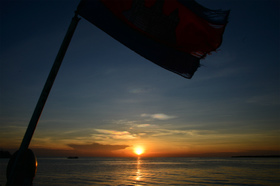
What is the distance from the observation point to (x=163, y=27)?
368cm

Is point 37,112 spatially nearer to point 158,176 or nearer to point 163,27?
point 163,27

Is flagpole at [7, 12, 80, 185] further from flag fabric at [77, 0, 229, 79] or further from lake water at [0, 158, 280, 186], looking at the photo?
lake water at [0, 158, 280, 186]

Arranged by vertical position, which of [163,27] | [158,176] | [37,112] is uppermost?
[163,27]

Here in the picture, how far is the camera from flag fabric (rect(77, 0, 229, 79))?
353 cm

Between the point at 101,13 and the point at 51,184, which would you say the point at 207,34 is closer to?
the point at 101,13

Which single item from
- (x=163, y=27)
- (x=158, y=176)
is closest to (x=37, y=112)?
(x=163, y=27)

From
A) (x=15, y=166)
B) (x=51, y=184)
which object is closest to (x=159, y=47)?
(x=15, y=166)

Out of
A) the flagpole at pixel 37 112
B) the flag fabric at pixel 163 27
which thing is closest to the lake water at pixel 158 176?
the flag fabric at pixel 163 27

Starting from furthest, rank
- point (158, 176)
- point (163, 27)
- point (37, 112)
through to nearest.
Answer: point (158, 176) < point (163, 27) < point (37, 112)

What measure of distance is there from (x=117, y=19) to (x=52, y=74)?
1.48 m

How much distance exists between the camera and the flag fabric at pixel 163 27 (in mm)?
3533

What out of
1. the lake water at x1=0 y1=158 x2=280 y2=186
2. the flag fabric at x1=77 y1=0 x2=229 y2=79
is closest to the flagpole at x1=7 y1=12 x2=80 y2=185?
the flag fabric at x1=77 y1=0 x2=229 y2=79

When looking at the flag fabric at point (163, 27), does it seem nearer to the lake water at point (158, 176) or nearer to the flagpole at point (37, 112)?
the flagpole at point (37, 112)

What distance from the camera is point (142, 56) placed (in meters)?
3.83
